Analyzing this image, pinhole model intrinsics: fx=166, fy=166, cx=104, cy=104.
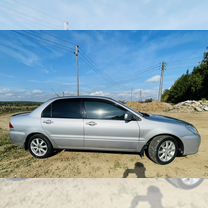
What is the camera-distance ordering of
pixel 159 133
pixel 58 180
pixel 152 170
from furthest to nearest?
pixel 159 133
pixel 152 170
pixel 58 180

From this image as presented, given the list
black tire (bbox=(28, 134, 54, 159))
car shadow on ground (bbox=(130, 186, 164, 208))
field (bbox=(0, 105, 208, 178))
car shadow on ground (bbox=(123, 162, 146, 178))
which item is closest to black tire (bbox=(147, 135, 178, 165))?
field (bbox=(0, 105, 208, 178))

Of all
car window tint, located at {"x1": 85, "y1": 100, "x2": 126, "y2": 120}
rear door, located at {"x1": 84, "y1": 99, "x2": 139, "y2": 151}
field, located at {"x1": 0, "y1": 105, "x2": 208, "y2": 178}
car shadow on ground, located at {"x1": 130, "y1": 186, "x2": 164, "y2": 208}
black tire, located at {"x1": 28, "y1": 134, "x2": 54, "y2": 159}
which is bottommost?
field, located at {"x1": 0, "y1": 105, "x2": 208, "y2": 178}

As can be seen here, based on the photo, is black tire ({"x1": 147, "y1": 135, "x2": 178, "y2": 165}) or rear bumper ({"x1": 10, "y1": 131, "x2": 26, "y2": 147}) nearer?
black tire ({"x1": 147, "y1": 135, "x2": 178, "y2": 165})

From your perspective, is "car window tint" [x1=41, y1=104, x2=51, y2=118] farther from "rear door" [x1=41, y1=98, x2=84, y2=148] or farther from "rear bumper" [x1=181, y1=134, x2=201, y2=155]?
"rear bumper" [x1=181, y1=134, x2=201, y2=155]

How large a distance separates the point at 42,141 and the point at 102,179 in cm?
190

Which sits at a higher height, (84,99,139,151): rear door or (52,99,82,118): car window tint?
(52,99,82,118): car window tint

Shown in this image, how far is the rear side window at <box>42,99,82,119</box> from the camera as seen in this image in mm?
4148

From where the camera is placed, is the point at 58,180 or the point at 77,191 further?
the point at 58,180

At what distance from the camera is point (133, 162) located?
3.97 metres

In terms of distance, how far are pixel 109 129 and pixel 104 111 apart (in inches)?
17.9

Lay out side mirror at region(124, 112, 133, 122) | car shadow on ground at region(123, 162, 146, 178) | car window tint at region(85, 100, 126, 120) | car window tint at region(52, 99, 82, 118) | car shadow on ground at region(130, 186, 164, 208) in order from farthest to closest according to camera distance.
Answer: car window tint at region(52, 99, 82, 118), car window tint at region(85, 100, 126, 120), side mirror at region(124, 112, 133, 122), car shadow on ground at region(123, 162, 146, 178), car shadow on ground at region(130, 186, 164, 208)

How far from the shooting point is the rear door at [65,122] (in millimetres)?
4035

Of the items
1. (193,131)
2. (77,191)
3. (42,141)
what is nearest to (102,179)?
(77,191)

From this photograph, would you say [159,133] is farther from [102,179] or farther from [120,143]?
[102,179]
